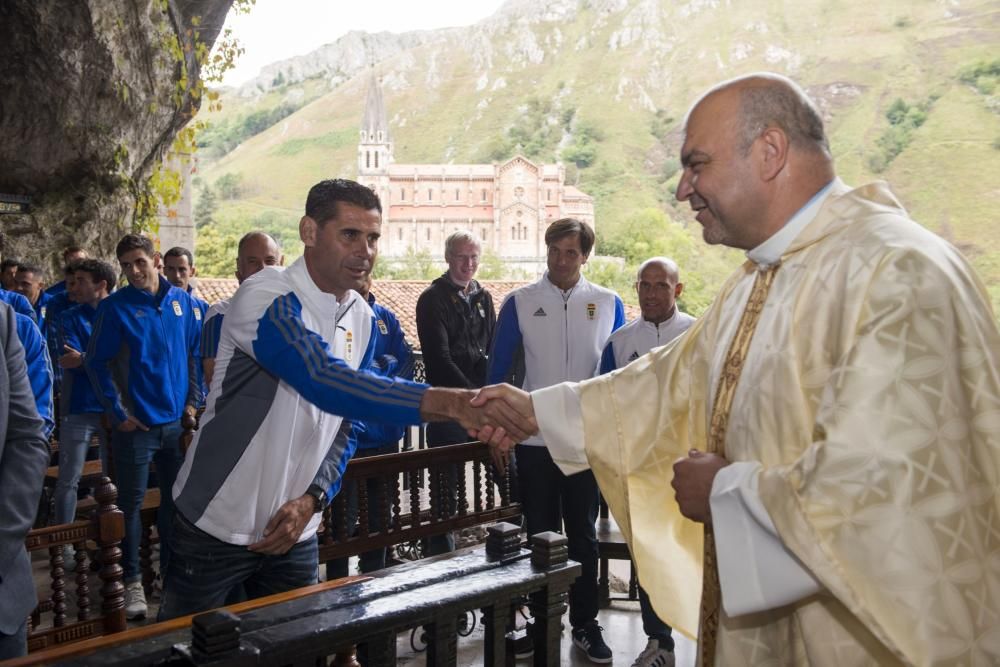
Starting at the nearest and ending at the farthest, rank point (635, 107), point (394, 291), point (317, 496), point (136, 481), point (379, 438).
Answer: point (317, 496), point (379, 438), point (136, 481), point (394, 291), point (635, 107)

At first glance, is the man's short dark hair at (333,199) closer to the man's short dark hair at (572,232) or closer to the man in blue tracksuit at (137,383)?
the man's short dark hair at (572,232)

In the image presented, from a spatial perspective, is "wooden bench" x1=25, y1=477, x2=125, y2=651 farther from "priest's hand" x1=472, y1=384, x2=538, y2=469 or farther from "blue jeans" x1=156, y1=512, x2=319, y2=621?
"priest's hand" x1=472, y1=384, x2=538, y2=469

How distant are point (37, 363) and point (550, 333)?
204 cm

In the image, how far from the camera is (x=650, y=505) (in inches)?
84.7

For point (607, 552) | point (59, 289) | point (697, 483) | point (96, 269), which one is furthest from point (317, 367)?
point (59, 289)

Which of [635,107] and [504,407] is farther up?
[635,107]

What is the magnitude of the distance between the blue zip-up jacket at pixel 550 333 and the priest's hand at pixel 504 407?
1336 millimetres

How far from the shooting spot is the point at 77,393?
4410 mm

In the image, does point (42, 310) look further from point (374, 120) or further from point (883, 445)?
point (374, 120)

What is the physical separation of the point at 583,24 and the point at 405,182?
41975mm

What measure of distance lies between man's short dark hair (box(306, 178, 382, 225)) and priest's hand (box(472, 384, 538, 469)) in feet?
1.96

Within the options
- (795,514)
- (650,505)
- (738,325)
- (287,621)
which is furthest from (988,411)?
(287,621)

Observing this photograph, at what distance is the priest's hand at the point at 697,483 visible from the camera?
1.65 meters

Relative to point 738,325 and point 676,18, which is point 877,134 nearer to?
point 676,18
